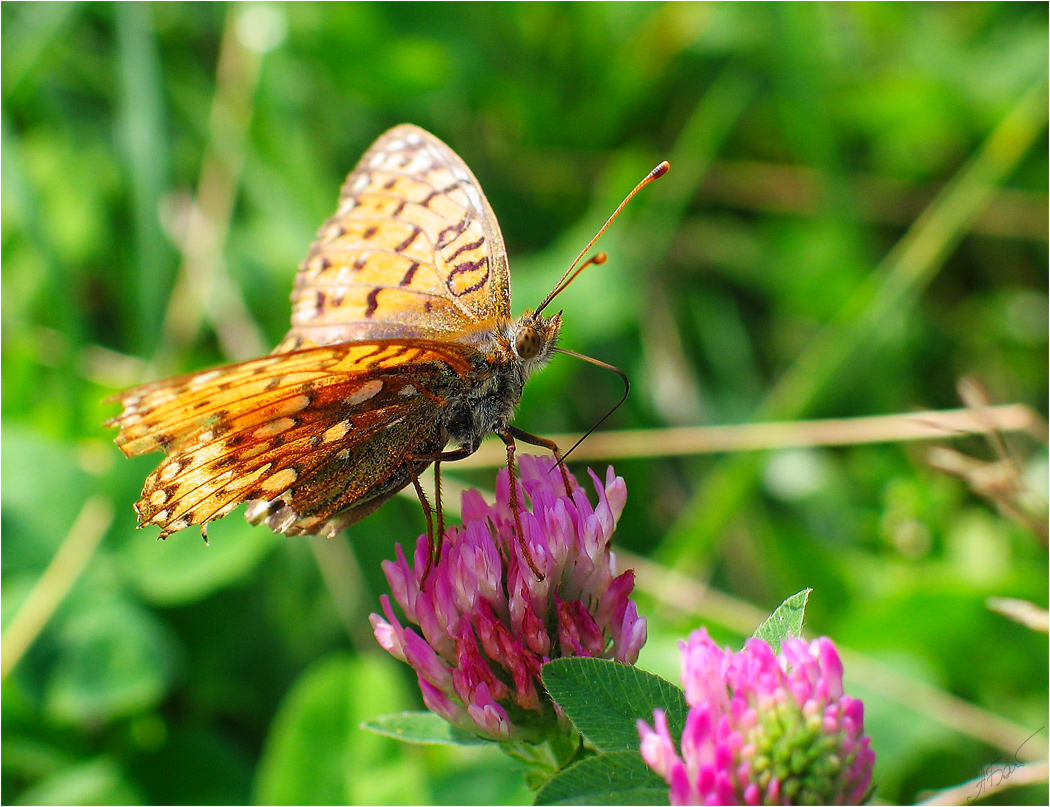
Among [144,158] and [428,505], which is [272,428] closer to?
[428,505]

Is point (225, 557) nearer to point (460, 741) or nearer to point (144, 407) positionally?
point (144, 407)

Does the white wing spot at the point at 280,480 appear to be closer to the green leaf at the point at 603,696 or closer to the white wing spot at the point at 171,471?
the white wing spot at the point at 171,471

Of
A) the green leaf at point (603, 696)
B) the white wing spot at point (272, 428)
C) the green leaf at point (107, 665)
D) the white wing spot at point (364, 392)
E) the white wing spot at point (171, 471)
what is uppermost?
the white wing spot at point (364, 392)

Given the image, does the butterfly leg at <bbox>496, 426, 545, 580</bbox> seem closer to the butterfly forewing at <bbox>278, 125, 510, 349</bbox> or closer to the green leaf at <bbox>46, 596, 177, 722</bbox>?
the butterfly forewing at <bbox>278, 125, 510, 349</bbox>

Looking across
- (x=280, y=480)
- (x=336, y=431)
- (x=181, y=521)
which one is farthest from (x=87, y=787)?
(x=336, y=431)

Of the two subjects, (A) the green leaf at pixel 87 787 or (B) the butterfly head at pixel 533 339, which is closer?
(B) the butterfly head at pixel 533 339

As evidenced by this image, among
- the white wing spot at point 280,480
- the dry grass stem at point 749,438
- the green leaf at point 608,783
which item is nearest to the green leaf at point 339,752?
the white wing spot at point 280,480

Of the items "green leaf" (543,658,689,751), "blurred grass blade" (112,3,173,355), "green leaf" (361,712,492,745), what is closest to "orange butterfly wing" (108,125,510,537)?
"green leaf" (361,712,492,745)
